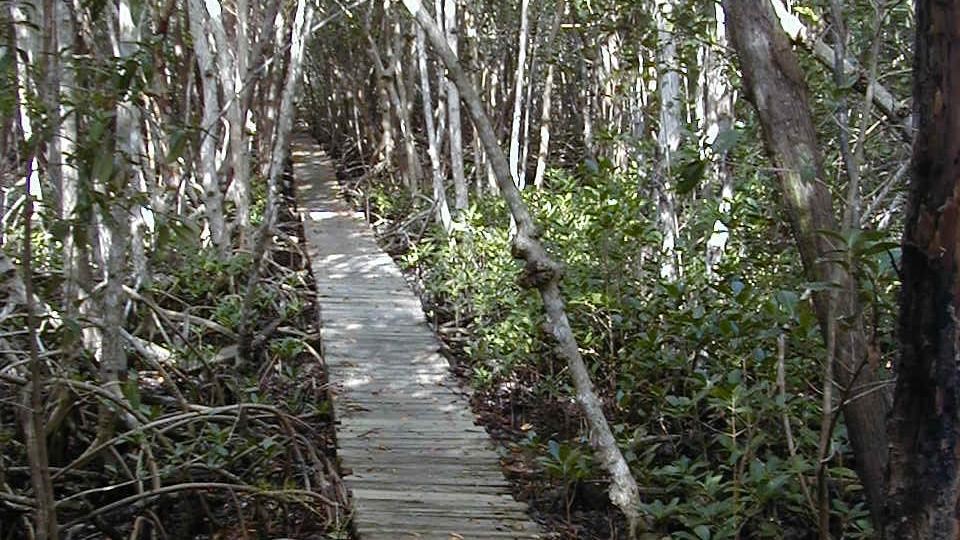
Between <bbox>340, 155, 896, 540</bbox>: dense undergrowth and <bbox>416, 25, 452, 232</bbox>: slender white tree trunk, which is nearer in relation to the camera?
<bbox>340, 155, 896, 540</bbox>: dense undergrowth

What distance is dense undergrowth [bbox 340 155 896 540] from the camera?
439cm

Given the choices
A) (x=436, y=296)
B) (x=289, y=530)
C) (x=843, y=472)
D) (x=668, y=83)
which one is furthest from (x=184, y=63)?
(x=843, y=472)

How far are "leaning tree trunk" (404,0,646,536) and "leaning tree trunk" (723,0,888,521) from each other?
45.1 inches

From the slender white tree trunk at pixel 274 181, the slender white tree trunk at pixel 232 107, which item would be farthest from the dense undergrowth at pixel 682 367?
the slender white tree trunk at pixel 232 107

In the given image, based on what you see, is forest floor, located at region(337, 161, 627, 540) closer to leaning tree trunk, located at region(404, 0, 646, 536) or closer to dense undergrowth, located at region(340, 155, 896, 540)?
dense undergrowth, located at region(340, 155, 896, 540)

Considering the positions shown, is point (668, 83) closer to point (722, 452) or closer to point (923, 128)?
point (722, 452)

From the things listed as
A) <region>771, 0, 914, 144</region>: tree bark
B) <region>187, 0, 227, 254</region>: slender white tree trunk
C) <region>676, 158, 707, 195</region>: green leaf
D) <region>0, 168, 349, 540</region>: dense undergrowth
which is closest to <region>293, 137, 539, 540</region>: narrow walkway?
<region>0, 168, 349, 540</region>: dense undergrowth

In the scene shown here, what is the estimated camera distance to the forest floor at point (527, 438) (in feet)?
18.0

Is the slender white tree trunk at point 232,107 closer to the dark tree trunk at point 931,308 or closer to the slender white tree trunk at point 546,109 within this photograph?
the slender white tree trunk at point 546,109

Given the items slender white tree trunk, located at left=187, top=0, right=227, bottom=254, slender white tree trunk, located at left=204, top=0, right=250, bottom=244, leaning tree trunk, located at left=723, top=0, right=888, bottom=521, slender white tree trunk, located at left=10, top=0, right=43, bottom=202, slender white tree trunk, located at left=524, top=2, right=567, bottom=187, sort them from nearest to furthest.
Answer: leaning tree trunk, located at left=723, top=0, right=888, bottom=521
slender white tree trunk, located at left=10, top=0, right=43, bottom=202
slender white tree trunk, located at left=187, top=0, right=227, bottom=254
slender white tree trunk, located at left=204, top=0, right=250, bottom=244
slender white tree trunk, located at left=524, top=2, right=567, bottom=187

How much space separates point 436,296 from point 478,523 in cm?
554

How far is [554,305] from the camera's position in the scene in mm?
4812

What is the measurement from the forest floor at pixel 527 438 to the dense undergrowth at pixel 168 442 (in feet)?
3.48

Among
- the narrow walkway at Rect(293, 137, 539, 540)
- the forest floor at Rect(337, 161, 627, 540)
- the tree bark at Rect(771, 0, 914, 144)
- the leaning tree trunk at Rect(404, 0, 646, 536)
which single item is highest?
the tree bark at Rect(771, 0, 914, 144)
